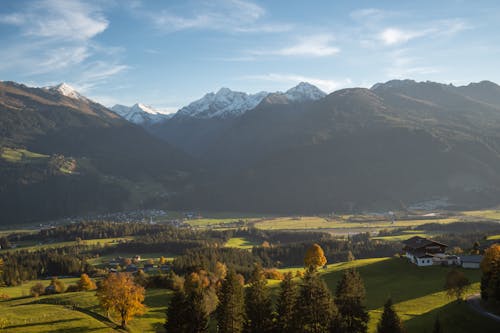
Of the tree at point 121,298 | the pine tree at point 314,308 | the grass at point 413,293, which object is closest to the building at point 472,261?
the grass at point 413,293

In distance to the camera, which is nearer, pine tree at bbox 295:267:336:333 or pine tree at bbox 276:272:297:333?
pine tree at bbox 295:267:336:333

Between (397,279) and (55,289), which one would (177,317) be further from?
(55,289)

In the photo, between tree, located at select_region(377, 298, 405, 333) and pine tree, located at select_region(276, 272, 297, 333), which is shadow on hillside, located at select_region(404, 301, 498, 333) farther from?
pine tree, located at select_region(276, 272, 297, 333)

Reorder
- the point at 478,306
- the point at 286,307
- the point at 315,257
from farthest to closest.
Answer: the point at 315,257 < the point at 478,306 < the point at 286,307

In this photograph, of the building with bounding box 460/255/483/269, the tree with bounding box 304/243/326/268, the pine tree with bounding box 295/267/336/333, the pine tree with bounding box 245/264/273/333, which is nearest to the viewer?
the pine tree with bounding box 295/267/336/333

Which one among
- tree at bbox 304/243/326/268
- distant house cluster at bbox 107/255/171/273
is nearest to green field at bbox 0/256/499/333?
tree at bbox 304/243/326/268

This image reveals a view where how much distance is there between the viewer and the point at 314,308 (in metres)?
54.4

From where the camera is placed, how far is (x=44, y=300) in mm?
102062

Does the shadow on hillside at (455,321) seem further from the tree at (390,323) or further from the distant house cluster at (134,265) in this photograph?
the distant house cluster at (134,265)

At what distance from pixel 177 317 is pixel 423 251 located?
72.6m

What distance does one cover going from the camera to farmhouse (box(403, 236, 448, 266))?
351 ft

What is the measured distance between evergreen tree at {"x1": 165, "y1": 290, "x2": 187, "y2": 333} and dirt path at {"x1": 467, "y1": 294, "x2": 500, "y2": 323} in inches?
1727

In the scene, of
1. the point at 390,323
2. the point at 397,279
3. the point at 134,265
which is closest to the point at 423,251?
the point at 397,279

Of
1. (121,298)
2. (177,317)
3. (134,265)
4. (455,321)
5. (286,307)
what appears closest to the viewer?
(286,307)
